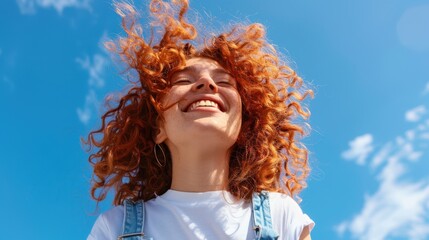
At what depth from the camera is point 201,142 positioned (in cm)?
293

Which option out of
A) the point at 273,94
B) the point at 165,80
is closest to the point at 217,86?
the point at 165,80

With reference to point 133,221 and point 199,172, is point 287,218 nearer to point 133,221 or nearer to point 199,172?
point 199,172

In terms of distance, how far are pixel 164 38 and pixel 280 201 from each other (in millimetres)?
1588

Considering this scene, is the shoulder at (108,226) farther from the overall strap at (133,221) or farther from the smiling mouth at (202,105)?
the smiling mouth at (202,105)

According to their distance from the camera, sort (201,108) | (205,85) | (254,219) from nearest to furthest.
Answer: (254,219) → (201,108) → (205,85)

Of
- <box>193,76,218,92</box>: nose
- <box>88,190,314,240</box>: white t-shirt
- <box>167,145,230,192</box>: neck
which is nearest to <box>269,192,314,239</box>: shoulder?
<box>88,190,314,240</box>: white t-shirt

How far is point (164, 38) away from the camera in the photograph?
12.1 ft

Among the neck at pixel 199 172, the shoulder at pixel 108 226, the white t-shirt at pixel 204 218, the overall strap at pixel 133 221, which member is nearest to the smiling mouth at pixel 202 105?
the neck at pixel 199 172

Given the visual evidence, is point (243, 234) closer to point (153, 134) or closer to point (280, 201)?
point (280, 201)

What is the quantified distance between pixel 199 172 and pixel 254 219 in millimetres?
472

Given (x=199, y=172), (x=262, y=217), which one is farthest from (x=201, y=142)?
(x=262, y=217)

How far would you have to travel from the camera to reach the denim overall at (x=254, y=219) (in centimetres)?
268

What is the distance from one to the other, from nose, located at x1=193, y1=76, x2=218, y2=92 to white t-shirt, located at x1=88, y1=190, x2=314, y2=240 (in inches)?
26.0

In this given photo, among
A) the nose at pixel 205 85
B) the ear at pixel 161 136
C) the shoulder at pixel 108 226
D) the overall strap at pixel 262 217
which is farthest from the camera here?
the ear at pixel 161 136
